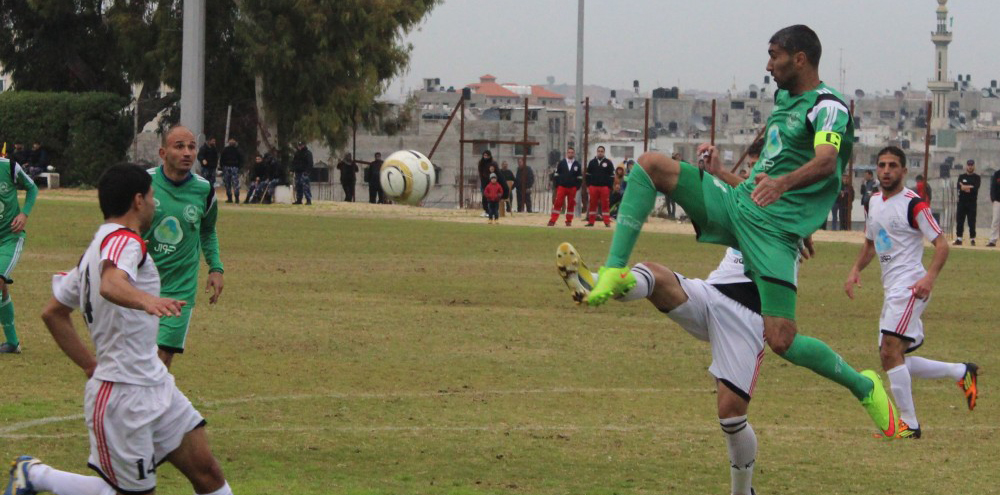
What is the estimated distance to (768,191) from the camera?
293 inches

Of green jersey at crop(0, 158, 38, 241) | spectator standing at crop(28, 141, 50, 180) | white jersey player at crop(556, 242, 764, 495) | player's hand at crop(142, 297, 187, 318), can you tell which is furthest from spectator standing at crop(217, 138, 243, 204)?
player's hand at crop(142, 297, 187, 318)

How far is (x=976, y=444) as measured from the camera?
1039 cm

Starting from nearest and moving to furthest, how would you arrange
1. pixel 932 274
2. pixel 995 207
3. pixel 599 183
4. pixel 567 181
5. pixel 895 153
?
pixel 932 274 → pixel 895 153 → pixel 995 207 → pixel 599 183 → pixel 567 181

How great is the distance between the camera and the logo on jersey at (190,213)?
962 centimetres

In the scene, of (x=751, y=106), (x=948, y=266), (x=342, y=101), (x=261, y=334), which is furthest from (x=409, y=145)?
(x=261, y=334)

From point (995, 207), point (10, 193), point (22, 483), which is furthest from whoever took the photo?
point (995, 207)

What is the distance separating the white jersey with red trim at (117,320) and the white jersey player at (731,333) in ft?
9.16

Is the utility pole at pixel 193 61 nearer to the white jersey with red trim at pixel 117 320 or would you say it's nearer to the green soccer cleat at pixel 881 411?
the green soccer cleat at pixel 881 411

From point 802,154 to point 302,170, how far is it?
34.3 metres

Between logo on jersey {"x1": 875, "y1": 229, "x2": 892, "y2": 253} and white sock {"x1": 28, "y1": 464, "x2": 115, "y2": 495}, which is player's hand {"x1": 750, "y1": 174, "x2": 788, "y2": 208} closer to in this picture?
white sock {"x1": 28, "y1": 464, "x2": 115, "y2": 495}

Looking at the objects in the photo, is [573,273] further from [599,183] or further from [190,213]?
[599,183]

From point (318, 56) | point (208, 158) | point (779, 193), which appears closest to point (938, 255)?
point (779, 193)

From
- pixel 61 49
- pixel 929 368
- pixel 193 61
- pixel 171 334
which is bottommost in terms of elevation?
pixel 929 368

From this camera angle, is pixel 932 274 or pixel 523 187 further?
pixel 523 187
